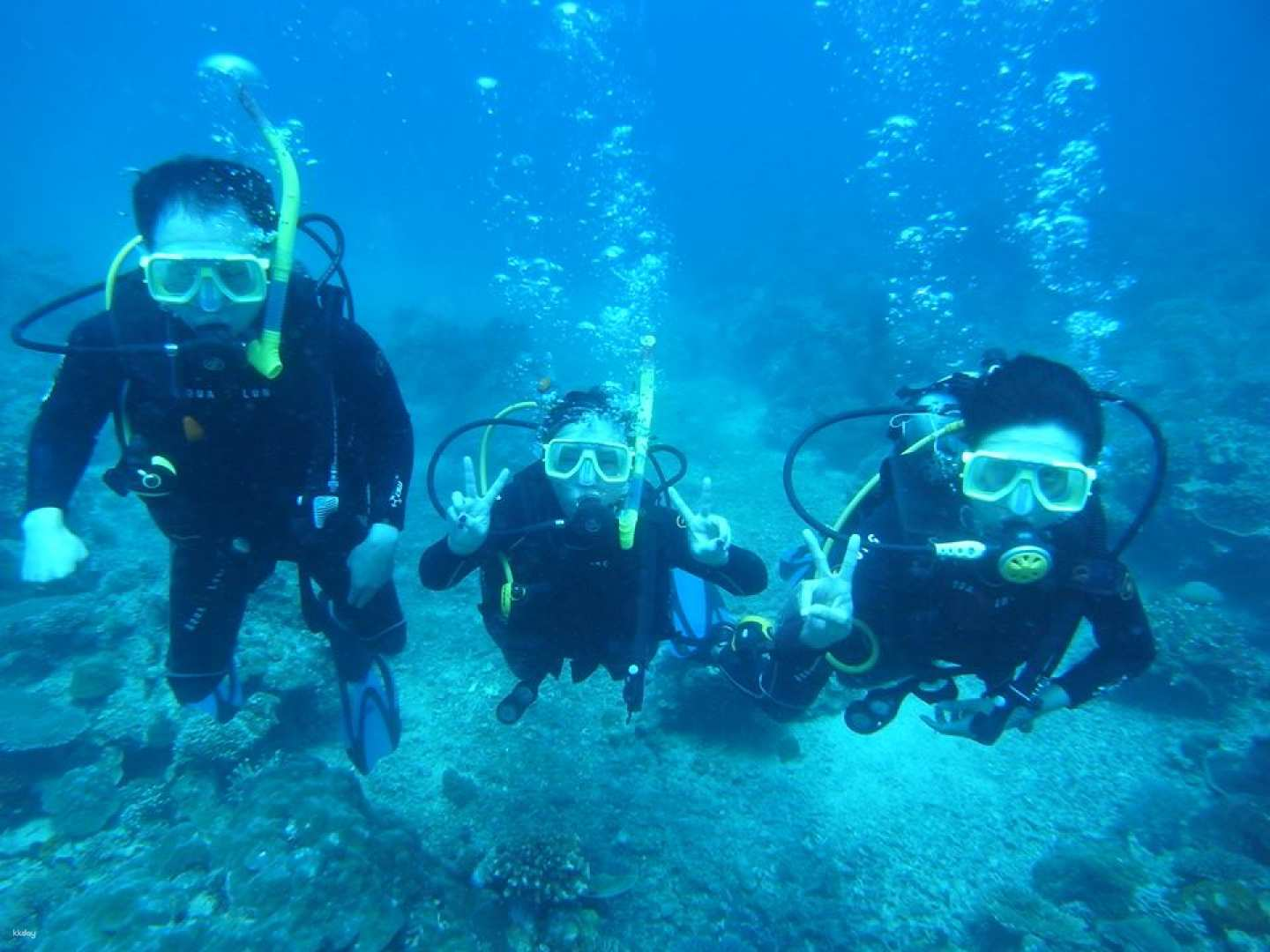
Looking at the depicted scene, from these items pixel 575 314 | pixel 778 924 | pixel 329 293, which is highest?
pixel 575 314

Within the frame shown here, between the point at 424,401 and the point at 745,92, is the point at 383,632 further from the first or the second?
the point at 745,92

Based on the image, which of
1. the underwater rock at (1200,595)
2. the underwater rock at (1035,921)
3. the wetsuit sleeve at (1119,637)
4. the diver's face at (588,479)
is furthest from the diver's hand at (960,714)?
the underwater rock at (1200,595)

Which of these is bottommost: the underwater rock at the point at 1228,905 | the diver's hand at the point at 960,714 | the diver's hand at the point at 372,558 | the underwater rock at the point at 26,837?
the underwater rock at the point at 1228,905

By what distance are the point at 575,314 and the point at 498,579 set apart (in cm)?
4039

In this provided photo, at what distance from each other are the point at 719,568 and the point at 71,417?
3948 millimetres

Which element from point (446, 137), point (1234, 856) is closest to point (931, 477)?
point (1234, 856)

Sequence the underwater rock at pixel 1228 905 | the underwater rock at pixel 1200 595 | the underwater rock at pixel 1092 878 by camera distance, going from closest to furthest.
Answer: the underwater rock at pixel 1228 905
the underwater rock at pixel 1092 878
the underwater rock at pixel 1200 595

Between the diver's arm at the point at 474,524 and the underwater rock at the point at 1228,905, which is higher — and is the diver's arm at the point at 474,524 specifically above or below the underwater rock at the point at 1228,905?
above

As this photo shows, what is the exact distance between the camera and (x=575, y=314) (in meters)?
42.4

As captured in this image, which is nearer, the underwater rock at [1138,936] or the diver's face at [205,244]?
the diver's face at [205,244]

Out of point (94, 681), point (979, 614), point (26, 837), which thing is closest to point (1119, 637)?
point (979, 614)

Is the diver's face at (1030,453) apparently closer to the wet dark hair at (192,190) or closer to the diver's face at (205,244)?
the diver's face at (205,244)

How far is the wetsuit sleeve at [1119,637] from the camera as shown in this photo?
3760 millimetres

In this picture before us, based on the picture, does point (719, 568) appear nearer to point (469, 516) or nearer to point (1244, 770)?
point (469, 516)
